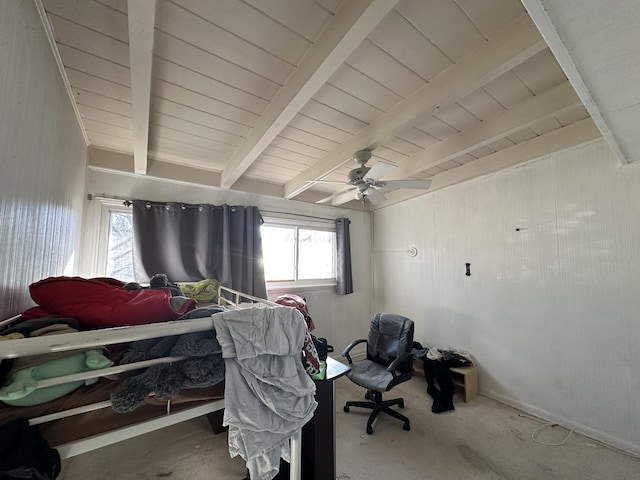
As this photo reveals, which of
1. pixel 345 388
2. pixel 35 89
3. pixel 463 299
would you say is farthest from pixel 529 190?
pixel 35 89

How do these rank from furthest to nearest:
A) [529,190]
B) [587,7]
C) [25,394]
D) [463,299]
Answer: [463,299], [529,190], [587,7], [25,394]

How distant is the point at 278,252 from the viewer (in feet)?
10.9

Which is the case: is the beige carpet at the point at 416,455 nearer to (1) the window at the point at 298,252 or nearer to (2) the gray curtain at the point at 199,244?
(2) the gray curtain at the point at 199,244

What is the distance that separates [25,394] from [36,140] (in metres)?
1.05

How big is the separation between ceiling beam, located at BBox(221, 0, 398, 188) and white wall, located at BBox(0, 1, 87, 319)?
1.02m

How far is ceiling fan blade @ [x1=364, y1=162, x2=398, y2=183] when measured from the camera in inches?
75.6

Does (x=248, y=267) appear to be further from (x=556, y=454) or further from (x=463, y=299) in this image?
(x=556, y=454)

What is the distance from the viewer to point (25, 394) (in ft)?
1.99

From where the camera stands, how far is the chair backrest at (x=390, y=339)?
232 cm

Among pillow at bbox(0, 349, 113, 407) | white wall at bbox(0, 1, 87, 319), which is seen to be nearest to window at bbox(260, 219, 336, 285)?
white wall at bbox(0, 1, 87, 319)

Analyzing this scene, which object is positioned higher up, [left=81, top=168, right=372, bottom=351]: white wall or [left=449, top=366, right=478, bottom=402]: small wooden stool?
[left=81, top=168, right=372, bottom=351]: white wall

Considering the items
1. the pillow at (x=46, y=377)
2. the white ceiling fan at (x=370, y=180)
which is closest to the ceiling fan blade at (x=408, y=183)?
the white ceiling fan at (x=370, y=180)

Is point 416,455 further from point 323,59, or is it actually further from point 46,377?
point 323,59

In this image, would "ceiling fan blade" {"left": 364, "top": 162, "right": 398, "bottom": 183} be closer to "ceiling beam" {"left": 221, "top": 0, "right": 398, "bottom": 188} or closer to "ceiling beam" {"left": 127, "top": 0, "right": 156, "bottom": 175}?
"ceiling beam" {"left": 221, "top": 0, "right": 398, "bottom": 188}
